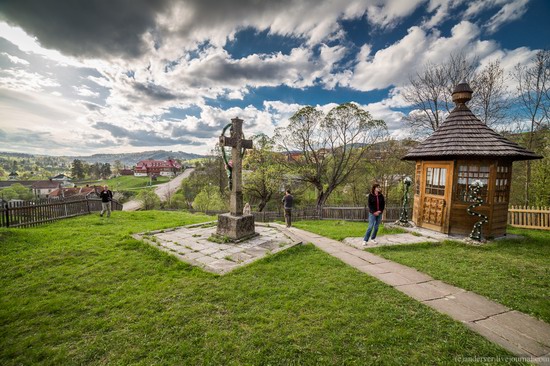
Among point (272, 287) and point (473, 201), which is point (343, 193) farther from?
point (272, 287)

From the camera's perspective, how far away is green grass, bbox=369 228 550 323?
4171 mm

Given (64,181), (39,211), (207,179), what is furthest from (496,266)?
(64,181)

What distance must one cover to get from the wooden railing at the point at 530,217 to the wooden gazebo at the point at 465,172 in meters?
4.01

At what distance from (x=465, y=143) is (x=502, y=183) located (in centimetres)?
209

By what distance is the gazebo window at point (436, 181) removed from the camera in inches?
360

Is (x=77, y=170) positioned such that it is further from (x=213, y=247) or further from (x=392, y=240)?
(x=392, y=240)

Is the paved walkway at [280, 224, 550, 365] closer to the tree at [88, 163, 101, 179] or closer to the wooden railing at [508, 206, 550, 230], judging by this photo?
the wooden railing at [508, 206, 550, 230]

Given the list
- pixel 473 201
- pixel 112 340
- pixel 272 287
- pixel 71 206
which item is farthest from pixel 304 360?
pixel 71 206

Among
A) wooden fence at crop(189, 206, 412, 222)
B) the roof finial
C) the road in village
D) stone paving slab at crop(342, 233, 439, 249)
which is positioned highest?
the roof finial

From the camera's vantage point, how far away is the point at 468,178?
8.66m

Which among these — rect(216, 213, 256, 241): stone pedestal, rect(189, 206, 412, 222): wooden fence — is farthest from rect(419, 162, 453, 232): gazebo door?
rect(216, 213, 256, 241): stone pedestal

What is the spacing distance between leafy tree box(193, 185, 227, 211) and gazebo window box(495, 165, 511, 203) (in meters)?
27.1

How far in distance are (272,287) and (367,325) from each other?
6.06 ft

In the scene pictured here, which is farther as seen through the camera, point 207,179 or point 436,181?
point 207,179
